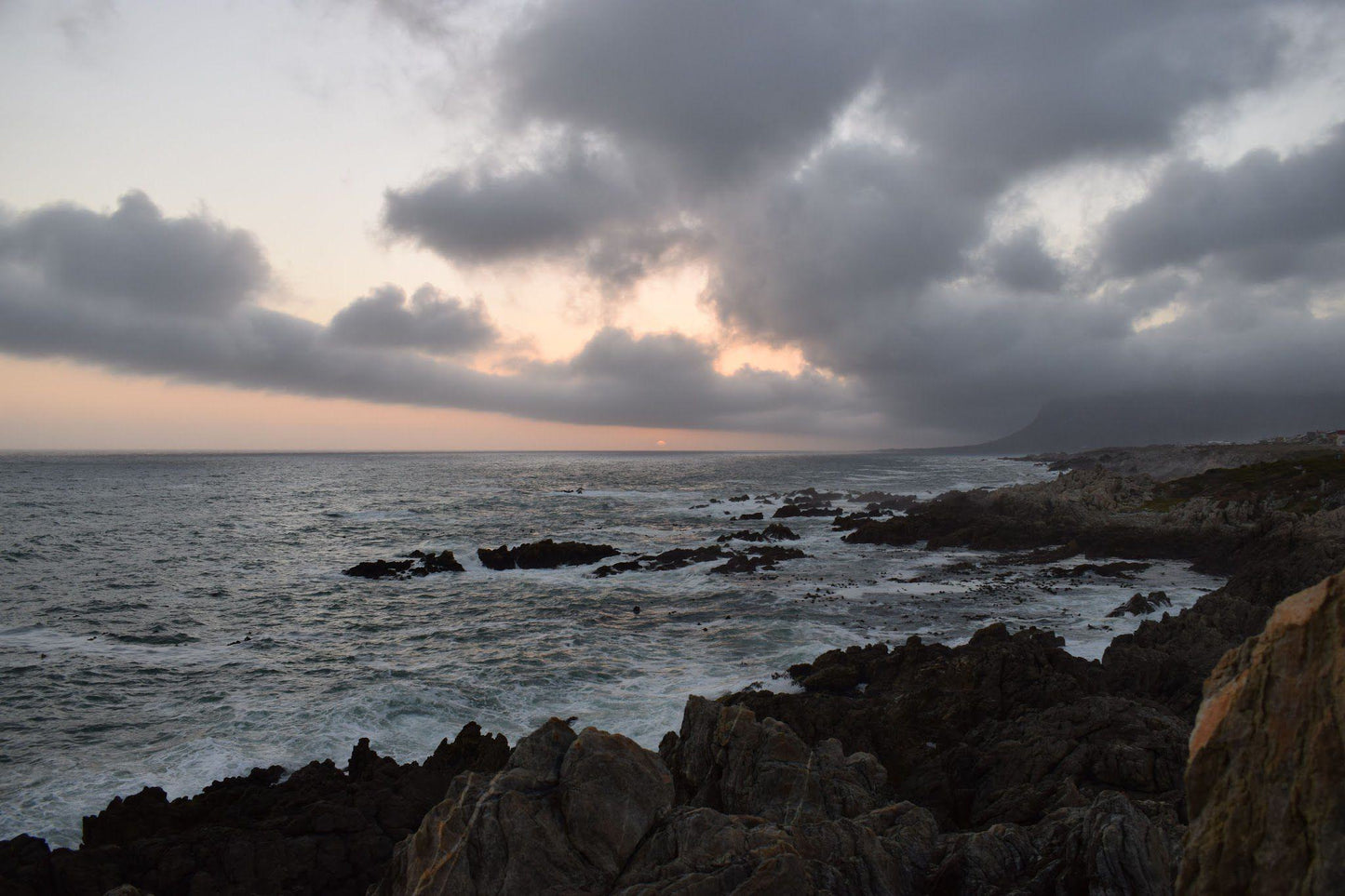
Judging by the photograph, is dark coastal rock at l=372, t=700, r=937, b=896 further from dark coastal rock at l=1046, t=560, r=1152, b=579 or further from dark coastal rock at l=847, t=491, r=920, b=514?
dark coastal rock at l=847, t=491, r=920, b=514

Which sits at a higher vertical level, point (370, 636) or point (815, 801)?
point (815, 801)

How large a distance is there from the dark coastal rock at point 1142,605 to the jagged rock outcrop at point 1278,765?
91.8 feet

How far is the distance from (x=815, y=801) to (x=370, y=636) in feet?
81.5

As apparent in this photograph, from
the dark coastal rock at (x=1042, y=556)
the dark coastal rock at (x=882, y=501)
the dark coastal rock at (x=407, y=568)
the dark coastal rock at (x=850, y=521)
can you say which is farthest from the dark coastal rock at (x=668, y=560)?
the dark coastal rock at (x=882, y=501)

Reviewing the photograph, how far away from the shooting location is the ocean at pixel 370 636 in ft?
61.4

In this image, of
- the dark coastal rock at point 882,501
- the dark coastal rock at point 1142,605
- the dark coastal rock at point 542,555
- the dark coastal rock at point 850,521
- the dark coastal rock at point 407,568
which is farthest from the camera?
the dark coastal rock at point 882,501

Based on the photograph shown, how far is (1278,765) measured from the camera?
14.9ft

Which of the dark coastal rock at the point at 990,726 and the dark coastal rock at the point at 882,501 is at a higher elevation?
the dark coastal rock at the point at 990,726

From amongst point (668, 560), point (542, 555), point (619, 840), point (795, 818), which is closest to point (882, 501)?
point (668, 560)

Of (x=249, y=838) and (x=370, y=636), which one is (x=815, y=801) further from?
(x=370, y=636)

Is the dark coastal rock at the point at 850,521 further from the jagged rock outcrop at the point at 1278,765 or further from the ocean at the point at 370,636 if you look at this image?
the jagged rock outcrop at the point at 1278,765

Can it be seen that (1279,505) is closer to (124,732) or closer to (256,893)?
(256,893)

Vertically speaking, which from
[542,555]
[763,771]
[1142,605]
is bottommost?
[542,555]

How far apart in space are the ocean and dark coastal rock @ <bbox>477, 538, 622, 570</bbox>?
72.5 inches
